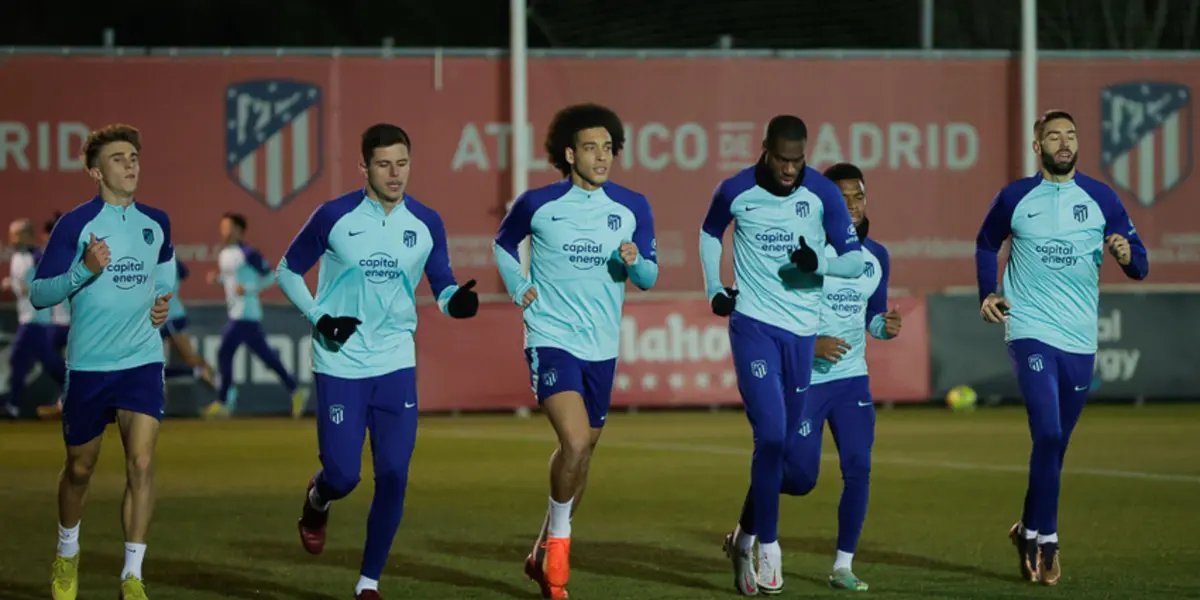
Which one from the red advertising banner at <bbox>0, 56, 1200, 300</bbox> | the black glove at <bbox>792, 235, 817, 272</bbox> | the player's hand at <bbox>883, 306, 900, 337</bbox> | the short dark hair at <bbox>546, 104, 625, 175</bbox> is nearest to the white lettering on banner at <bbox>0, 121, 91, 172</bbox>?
the red advertising banner at <bbox>0, 56, 1200, 300</bbox>

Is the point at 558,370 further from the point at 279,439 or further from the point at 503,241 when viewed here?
the point at 279,439

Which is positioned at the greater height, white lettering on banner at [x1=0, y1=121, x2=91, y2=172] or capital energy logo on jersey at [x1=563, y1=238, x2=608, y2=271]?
white lettering on banner at [x1=0, y1=121, x2=91, y2=172]

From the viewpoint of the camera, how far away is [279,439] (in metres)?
21.5

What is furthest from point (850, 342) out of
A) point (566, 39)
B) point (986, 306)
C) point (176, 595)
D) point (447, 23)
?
point (447, 23)

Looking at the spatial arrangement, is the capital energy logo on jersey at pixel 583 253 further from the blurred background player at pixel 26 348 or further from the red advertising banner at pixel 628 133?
the red advertising banner at pixel 628 133

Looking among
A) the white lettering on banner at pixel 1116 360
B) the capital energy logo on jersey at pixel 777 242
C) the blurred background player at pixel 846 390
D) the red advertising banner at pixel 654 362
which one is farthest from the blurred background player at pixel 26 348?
the capital energy logo on jersey at pixel 777 242

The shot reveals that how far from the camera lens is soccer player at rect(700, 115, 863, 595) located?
34.8 ft

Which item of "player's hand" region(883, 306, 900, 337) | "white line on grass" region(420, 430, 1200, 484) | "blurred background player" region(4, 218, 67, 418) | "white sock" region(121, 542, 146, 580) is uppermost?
"player's hand" region(883, 306, 900, 337)

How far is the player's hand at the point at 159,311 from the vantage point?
33.0 feet

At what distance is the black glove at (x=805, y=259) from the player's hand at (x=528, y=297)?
1.31m

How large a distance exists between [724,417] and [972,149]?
22.9 ft

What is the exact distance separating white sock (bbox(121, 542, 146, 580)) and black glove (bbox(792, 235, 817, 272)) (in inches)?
136

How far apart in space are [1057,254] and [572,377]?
2773 millimetres

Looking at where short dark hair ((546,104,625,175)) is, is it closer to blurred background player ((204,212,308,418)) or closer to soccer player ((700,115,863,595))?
soccer player ((700,115,863,595))
